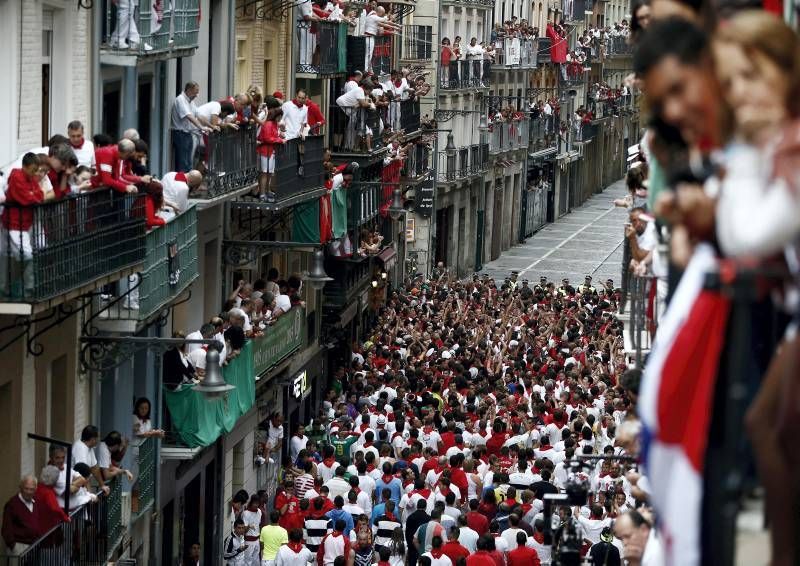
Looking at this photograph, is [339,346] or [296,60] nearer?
[296,60]

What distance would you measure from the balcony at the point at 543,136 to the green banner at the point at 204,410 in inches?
2084

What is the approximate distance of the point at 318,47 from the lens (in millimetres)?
37281

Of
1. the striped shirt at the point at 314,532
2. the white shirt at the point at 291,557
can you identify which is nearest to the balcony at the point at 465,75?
the striped shirt at the point at 314,532

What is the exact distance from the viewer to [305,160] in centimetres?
3281

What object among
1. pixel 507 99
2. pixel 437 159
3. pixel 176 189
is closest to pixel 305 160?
pixel 176 189

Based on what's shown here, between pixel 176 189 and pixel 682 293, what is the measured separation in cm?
1684

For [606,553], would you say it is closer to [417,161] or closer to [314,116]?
[314,116]

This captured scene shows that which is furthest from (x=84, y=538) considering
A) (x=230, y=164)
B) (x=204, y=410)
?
(x=230, y=164)

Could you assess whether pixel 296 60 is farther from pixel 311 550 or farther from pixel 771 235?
pixel 771 235

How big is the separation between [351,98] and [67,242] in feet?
72.9

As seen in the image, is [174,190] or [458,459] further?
[458,459]

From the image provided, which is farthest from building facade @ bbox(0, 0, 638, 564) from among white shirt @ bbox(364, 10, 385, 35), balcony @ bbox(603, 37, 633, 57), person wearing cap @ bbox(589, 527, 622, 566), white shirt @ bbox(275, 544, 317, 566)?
balcony @ bbox(603, 37, 633, 57)

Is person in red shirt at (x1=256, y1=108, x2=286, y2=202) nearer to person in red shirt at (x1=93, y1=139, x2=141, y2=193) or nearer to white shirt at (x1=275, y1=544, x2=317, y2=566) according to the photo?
white shirt at (x1=275, y1=544, x2=317, y2=566)

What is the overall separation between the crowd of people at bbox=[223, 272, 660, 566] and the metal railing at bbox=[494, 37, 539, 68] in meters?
33.2
